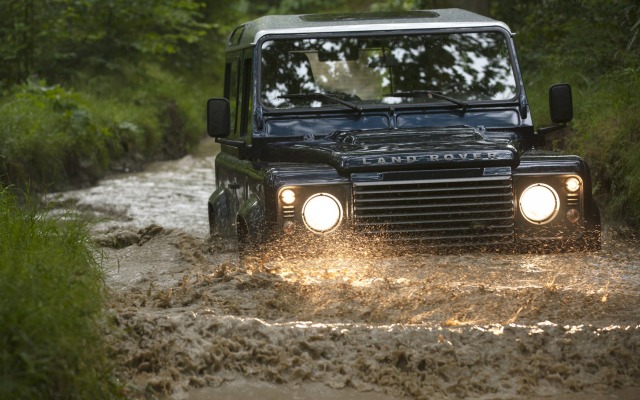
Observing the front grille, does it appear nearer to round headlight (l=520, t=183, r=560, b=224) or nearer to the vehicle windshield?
round headlight (l=520, t=183, r=560, b=224)

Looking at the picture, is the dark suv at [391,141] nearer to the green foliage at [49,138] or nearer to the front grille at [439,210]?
the front grille at [439,210]

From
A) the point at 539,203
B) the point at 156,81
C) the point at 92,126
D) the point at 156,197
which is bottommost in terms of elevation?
the point at 156,197

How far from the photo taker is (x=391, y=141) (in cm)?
647

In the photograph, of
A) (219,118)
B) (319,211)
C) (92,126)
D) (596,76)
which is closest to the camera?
(319,211)

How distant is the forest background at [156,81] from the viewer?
10.2 meters

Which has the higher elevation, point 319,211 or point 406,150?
point 406,150

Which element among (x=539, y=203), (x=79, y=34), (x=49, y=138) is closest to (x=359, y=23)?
(x=539, y=203)

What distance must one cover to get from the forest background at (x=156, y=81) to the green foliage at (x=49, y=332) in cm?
428

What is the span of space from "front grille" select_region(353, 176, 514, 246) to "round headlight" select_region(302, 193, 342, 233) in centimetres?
12

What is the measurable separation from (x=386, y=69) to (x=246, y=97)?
0.91m

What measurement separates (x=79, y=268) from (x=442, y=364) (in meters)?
1.74

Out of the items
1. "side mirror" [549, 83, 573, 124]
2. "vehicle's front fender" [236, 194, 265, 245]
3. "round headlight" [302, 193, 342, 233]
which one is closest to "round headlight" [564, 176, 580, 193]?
"side mirror" [549, 83, 573, 124]

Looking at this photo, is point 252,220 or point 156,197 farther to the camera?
point 156,197

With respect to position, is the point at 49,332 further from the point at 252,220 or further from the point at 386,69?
the point at 386,69
